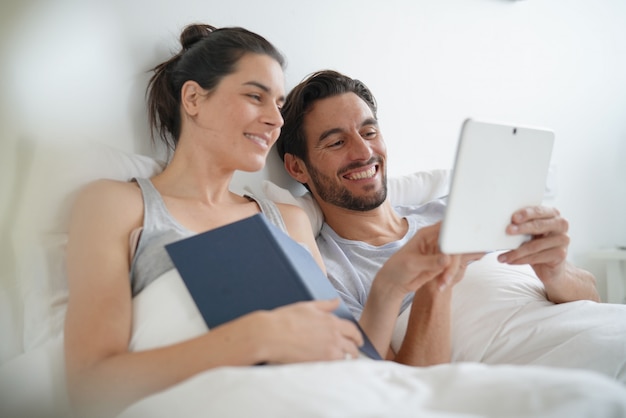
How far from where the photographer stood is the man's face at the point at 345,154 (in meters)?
1.30

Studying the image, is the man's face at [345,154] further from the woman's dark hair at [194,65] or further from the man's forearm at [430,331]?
the man's forearm at [430,331]

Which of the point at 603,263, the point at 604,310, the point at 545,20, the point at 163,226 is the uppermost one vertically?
the point at 545,20

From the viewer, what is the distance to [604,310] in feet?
3.29

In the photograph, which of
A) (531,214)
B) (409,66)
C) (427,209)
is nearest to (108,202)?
(531,214)

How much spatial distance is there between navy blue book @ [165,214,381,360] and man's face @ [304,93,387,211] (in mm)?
556

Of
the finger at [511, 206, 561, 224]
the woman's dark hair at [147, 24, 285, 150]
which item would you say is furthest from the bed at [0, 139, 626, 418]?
the finger at [511, 206, 561, 224]

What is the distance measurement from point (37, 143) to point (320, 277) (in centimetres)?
57

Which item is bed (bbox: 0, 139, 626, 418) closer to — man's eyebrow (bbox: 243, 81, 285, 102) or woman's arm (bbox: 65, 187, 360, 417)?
woman's arm (bbox: 65, 187, 360, 417)

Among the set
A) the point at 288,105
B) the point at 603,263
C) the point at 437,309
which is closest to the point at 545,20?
the point at 603,263

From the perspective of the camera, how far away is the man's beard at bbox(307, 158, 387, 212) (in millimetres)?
1301

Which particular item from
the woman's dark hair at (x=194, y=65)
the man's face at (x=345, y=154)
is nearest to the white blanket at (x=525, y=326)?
the man's face at (x=345, y=154)

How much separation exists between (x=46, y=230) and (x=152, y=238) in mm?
206

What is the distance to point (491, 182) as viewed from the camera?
0.81 m

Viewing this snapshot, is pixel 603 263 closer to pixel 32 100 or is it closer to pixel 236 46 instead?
pixel 236 46
